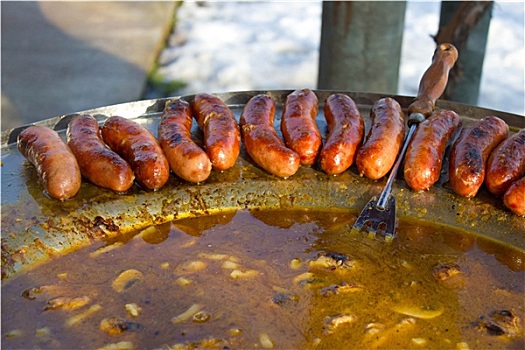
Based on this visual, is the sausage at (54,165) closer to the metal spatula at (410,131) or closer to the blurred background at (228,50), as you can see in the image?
the metal spatula at (410,131)

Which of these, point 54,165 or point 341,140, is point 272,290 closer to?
point 341,140

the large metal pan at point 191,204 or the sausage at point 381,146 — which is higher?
the sausage at point 381,146

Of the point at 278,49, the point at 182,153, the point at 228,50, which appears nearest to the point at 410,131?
the point at 182,153

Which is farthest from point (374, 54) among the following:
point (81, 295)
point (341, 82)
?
point (81, 295)

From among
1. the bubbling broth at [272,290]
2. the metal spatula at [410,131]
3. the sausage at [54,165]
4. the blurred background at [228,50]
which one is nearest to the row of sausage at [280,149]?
the sausage at [54,165]

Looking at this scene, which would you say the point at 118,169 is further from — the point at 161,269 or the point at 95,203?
the point at 161,269
